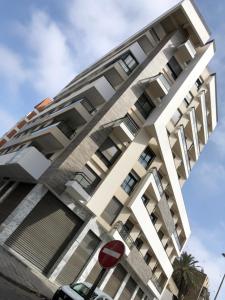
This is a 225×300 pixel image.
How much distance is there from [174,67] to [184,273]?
2874cm

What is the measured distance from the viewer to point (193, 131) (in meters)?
30.1

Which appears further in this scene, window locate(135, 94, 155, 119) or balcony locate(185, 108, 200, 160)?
balcony locate(185, 108, 200, 160)

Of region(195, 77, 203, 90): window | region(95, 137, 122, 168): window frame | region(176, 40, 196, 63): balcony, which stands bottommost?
region(95, 137, 122, 168): window frame

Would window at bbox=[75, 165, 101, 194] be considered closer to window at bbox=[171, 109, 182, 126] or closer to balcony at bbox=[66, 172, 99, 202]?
balcony at bbox=[66, 172, 99, 202]

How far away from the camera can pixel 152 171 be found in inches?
905

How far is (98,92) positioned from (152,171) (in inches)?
263

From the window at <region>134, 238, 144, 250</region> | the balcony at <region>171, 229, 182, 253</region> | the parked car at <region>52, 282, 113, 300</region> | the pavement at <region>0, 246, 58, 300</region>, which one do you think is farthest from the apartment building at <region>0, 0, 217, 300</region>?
the parked car at <region>52, 282, 113, 300</region>

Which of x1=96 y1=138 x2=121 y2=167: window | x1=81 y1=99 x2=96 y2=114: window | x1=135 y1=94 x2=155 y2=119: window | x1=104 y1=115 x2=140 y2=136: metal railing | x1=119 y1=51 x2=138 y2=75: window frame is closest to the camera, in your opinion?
x1=104 y1=115 x2=140 y2=136: metal railing

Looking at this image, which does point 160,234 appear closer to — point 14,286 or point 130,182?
point 130,182

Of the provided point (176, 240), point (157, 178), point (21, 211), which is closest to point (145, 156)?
point (157, 178)

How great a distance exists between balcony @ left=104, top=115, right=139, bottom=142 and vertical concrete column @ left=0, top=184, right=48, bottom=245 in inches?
227

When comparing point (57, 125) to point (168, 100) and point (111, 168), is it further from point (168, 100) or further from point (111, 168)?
point (168, 100)

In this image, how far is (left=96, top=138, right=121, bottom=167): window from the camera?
20702mm

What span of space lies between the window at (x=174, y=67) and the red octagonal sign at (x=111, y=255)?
21.6 meters
